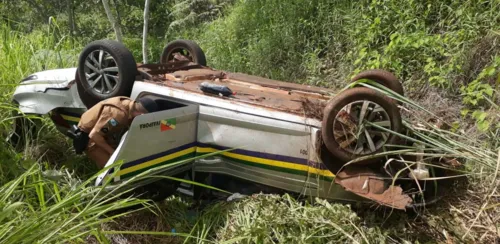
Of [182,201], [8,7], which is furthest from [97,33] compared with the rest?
[182,201]

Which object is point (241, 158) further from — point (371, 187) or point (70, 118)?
point (70, 118)

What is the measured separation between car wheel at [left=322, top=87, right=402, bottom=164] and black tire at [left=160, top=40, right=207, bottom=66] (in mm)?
2660

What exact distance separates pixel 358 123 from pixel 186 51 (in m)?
3.05

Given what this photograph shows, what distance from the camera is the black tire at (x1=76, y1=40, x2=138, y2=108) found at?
3.99m

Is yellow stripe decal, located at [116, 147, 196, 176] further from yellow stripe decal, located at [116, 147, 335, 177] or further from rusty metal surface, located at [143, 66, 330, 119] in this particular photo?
rusty metal surface, located at [143, 66, 330, 119]

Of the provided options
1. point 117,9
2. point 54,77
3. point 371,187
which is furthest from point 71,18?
point 371,187

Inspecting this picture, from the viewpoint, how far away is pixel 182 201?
12.9ft

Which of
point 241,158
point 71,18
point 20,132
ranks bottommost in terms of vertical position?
point 20,132

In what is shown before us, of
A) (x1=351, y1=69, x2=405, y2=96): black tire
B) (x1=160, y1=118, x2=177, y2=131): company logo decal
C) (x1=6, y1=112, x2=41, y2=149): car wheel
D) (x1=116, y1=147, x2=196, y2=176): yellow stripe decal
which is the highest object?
(x1=351, y1=69, x2=405, y2=96): black tire

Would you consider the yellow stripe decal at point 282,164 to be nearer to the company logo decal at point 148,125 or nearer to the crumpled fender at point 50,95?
the company logo decal at point 148,125

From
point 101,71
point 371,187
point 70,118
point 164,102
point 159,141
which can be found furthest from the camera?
point 70,118

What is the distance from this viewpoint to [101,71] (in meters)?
4.13

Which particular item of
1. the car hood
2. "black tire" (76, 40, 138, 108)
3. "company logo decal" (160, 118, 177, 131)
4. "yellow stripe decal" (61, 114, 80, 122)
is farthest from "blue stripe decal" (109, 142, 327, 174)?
the car hood

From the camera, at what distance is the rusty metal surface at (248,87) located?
140 inches
